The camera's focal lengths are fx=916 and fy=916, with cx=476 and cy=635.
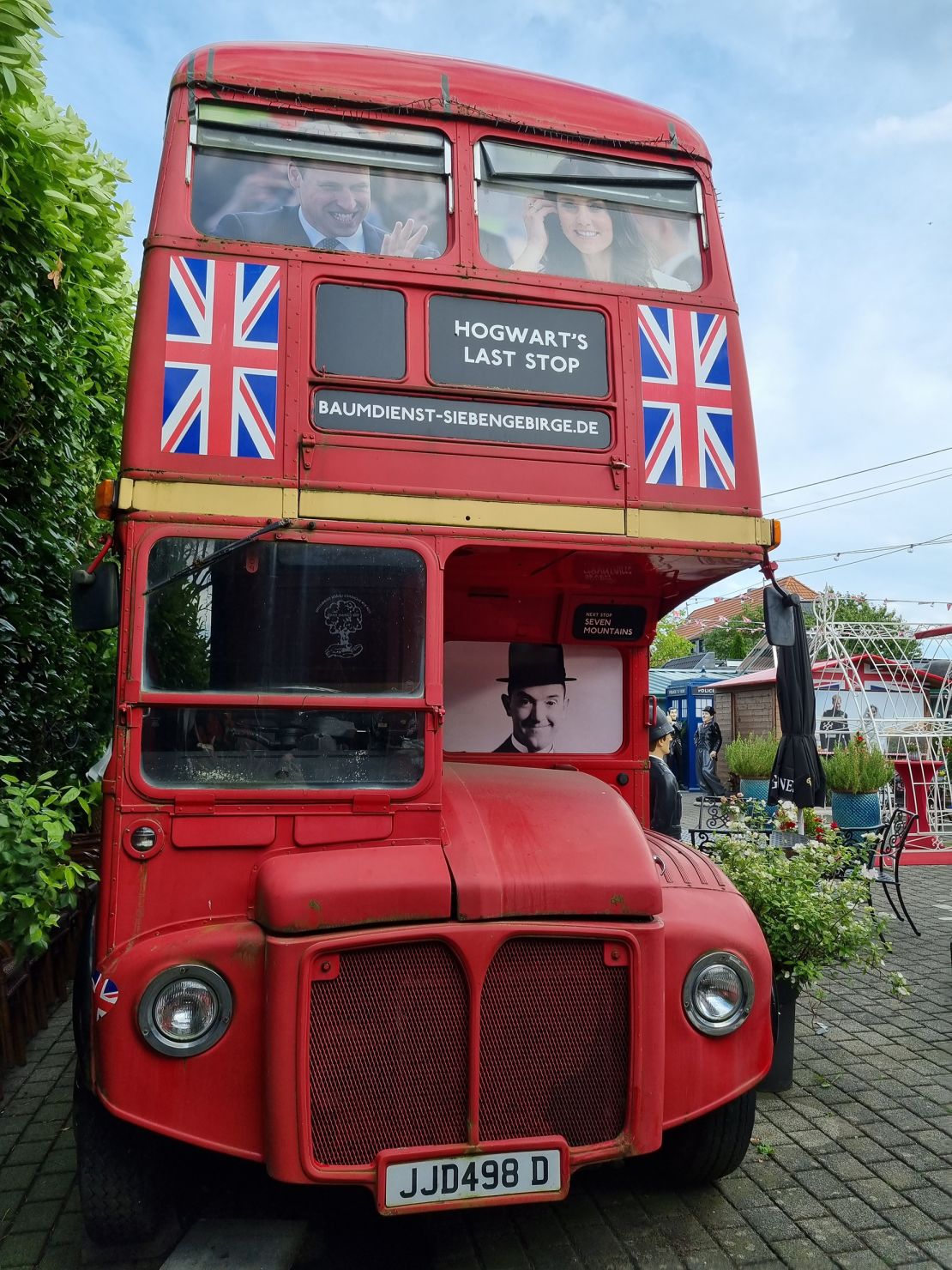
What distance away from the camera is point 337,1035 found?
2869 mm

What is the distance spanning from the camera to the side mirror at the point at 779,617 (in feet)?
13.0

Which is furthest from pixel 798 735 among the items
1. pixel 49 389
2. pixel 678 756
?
pixel 678 756

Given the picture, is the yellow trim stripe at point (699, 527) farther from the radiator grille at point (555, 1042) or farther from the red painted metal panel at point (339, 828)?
the radiator grille at point (555, 1042)

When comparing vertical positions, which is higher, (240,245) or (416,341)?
(240,245)

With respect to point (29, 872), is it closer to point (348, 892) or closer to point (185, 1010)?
point (185, 1010)

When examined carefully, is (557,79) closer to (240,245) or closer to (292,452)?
(240,245)

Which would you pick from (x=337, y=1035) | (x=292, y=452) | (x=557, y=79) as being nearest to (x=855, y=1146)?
(x=337, y=1035)

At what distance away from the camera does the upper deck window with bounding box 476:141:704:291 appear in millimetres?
3826

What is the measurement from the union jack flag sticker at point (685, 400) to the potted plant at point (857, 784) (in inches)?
275

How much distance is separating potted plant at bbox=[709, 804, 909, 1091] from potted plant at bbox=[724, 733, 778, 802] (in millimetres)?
8333

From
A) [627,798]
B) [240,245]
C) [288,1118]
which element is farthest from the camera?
[627,798]

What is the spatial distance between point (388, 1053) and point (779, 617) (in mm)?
2388

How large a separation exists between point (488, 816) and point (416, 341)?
1.86 m

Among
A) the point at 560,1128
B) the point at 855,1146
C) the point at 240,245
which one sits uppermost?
the point at 240,245
